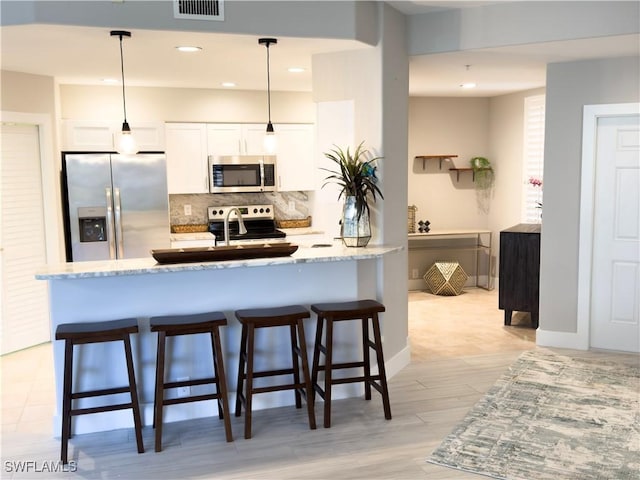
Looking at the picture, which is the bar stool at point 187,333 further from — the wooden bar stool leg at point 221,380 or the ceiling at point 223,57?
the ceiling at point 223,57

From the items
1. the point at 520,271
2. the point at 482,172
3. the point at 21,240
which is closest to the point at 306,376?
the point at 520,271

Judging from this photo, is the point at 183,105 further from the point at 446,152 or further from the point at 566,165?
the point at 566,165

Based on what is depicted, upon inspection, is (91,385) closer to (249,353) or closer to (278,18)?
(249,353)

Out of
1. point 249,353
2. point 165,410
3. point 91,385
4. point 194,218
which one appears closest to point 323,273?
point 249,353

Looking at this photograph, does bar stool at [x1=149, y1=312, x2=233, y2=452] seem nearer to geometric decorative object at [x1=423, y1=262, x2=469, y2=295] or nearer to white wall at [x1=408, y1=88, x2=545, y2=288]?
geometric decorative object at [x1=423, y1=262, x2=469, y2=295]

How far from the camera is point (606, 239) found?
498 cm

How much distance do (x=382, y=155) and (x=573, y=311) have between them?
89.9 inches

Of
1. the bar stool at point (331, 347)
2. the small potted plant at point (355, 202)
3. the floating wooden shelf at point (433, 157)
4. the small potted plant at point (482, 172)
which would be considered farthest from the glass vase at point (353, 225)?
the small potted plant at point (482, 172)

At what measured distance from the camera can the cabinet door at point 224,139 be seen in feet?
20.7

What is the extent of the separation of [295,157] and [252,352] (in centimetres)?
348

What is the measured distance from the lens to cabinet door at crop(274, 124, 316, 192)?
6.50m

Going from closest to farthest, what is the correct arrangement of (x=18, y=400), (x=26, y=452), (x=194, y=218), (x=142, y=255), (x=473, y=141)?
(x=26, y=452), (x=18, y=400), (x=142, y=255), (x=194, y=218), (x=473, y=141)

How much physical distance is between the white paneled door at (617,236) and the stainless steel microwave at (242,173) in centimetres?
324

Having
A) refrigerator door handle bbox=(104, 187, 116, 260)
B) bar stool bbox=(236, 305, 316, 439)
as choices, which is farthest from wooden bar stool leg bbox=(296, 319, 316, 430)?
refrigerator door handle bbox=(104, 187, 116, 260)
